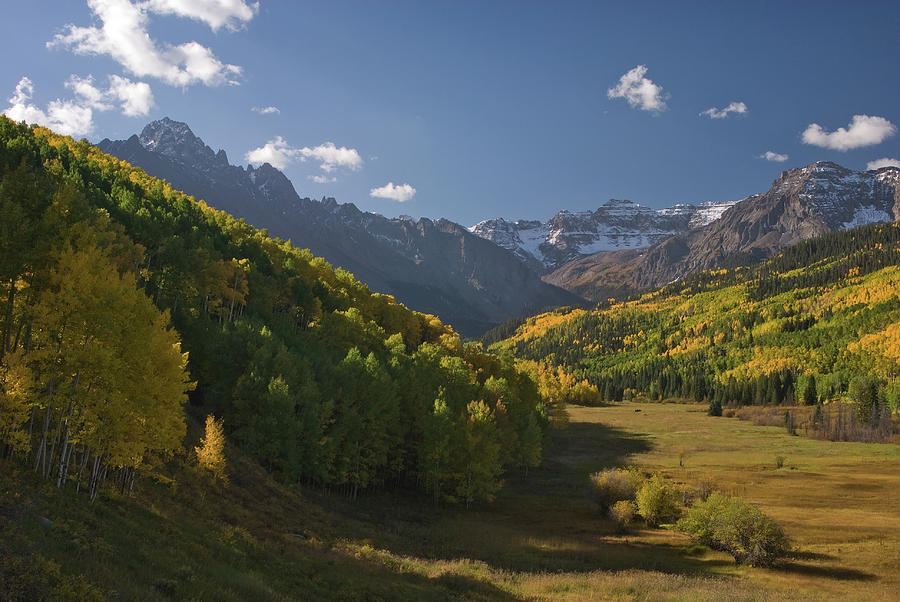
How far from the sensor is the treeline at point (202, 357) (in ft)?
83.5

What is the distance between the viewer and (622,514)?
64188 mm

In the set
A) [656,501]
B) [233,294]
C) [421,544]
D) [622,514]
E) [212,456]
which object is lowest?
[421,544]

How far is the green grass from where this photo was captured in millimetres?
18578

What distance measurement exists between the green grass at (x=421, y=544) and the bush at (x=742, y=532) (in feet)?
5.04

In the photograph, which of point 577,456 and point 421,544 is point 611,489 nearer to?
point 421,544

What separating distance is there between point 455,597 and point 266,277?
77.5 m

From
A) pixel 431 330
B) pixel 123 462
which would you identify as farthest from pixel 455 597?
pixel 431 330

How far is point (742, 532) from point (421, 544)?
32444mm

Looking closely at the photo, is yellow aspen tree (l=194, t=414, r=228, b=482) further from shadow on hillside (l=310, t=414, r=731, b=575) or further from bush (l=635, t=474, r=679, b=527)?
bush (l=635, t=474, r=679, b=527)

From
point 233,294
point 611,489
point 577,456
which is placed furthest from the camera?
point 577,456

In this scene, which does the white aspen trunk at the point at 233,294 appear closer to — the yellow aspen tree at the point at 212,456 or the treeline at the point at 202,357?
the treeline at the point at 202,357

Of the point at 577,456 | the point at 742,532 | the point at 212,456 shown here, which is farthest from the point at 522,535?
the point at 577,456

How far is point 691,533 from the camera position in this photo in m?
58.9

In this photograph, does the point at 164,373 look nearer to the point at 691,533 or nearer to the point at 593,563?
the point at 593,563
